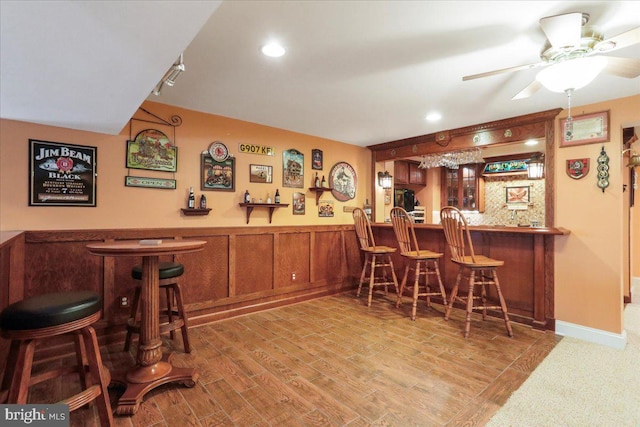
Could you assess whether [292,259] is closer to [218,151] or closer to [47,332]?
[218,151]

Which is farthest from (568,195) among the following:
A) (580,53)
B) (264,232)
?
(264,232)

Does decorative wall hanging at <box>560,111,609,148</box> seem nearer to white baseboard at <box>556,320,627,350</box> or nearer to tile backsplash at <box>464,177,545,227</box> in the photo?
white baseboard at <box>556,320,627,350</box>

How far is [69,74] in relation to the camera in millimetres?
1634

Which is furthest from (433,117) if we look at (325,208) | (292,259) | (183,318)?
(183,318)

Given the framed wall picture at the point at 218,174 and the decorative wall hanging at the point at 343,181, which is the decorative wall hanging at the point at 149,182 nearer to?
the framed wall picture at the point at 218,174

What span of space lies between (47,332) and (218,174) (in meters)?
2.24

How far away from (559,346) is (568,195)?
1.46 m

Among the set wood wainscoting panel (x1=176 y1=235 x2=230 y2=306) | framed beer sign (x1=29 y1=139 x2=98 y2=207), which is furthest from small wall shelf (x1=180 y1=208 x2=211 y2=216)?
framed beer sign (x1=29 y1=139 x2=98 y2=207)

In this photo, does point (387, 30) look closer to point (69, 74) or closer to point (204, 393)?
point (69, 74)

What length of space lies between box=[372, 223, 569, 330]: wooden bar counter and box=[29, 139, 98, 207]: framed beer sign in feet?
12.1

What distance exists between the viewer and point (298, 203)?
411 centimetres

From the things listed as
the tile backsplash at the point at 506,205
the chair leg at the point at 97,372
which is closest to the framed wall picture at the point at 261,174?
the chair leg at the point at 97,372

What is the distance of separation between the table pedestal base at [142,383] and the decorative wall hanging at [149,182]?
167 centimetres

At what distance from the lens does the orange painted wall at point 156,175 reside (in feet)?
7.89
